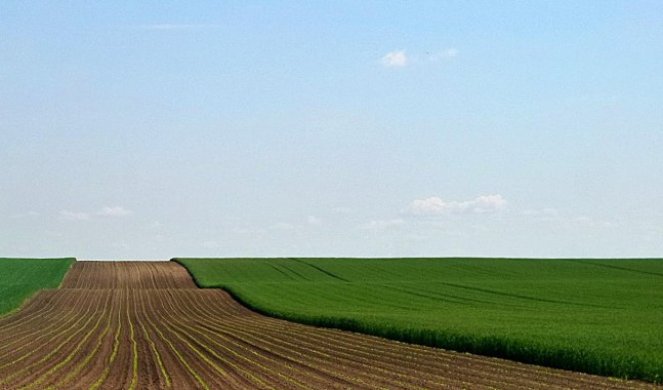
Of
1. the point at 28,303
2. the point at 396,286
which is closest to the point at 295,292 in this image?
the point at 396,286

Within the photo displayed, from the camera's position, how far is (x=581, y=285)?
228 feet

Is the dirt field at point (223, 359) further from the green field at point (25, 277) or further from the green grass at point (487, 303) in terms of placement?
the green field at point (25, 277)

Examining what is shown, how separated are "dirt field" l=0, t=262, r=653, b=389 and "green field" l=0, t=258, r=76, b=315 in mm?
10254

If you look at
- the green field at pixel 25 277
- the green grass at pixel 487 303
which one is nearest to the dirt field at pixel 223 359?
the green grass at pixel 487 303

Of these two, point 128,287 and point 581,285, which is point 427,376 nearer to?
point 581,285

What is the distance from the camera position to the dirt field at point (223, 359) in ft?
75.9

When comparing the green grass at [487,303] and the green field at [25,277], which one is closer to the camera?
the green grass at [487,303]

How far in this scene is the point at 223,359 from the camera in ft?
92.9

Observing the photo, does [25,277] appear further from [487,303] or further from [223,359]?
[223,359]

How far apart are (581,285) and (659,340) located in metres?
39.7

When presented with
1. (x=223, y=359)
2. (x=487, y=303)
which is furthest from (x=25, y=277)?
(x=223, y=359)

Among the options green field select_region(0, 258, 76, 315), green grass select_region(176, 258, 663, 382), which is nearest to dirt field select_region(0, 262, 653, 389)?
green grass select_region(176, 258, 663, 382)

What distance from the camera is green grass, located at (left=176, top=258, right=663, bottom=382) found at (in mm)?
29156

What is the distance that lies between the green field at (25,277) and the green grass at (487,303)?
11804 mm
